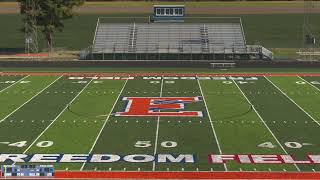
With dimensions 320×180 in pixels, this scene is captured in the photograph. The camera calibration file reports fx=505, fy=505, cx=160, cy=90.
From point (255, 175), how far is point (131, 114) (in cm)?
948

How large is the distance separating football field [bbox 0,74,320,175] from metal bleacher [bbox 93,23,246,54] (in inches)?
469

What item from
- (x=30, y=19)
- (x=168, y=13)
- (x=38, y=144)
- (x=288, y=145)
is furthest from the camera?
(x=168, y=13)

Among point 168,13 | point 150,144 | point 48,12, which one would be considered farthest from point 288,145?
point 168,13

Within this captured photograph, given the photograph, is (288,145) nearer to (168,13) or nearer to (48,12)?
(48,12)

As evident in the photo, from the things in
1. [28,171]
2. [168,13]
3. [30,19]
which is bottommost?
[28,171]

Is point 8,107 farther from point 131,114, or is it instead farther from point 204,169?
point 204,169

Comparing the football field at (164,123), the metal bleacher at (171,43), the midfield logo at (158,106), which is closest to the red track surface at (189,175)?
the football field at (164,123)

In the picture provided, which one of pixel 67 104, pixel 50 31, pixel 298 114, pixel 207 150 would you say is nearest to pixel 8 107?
pixel 67 104

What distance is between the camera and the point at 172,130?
70.3 ft

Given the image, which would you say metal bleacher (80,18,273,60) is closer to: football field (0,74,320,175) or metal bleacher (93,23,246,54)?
metal bleacher (93,23,246,54)

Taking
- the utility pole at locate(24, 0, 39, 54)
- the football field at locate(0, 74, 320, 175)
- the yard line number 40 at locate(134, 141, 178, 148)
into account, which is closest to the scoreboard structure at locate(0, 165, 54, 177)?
the football field at locate(0, 74, 320, 175)

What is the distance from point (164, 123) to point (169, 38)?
2632 cm

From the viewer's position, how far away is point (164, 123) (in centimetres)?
2258

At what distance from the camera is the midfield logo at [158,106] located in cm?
2419
